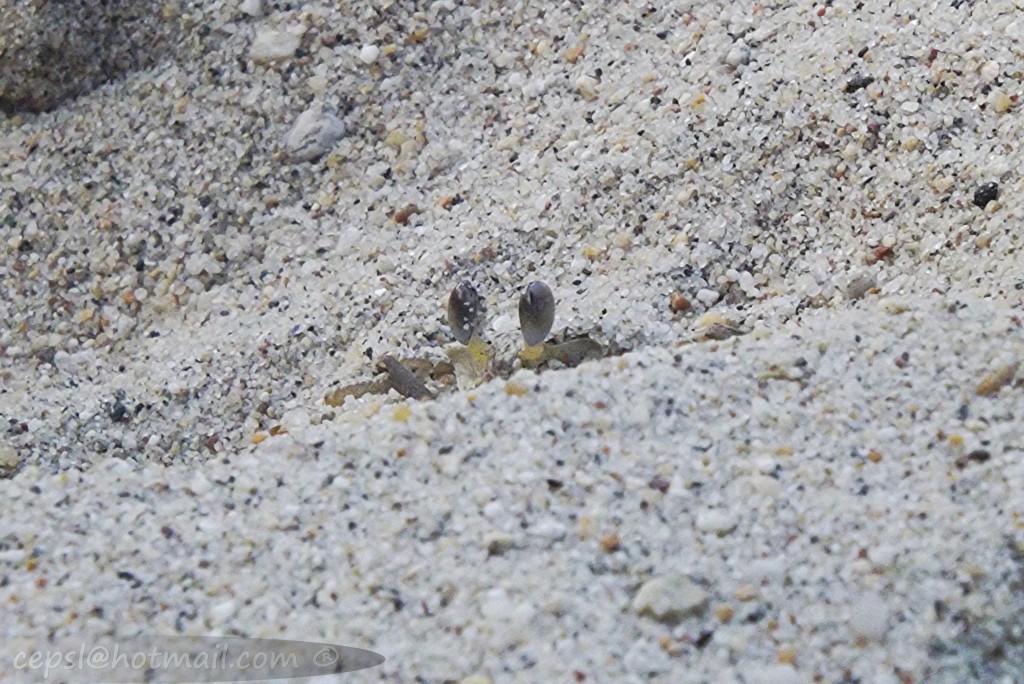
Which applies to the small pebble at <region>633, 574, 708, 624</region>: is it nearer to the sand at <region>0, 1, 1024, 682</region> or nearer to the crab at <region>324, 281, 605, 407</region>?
the sand at <region>0, 1, 1024, 682</region>

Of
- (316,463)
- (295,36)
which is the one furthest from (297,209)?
(316,463)

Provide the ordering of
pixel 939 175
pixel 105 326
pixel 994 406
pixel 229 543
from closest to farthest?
1. pixel 229 543
2. pixel 994 406
3. pixel 939 175
4. pixel 105 326

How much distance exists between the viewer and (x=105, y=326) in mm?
3383

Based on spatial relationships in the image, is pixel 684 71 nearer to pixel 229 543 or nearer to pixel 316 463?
pixel 316 463

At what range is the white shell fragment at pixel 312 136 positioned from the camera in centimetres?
360

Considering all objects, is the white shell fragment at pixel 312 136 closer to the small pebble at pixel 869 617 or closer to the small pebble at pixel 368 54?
the small pebble at pixel 368 54

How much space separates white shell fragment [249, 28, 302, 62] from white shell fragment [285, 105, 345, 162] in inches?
9.3

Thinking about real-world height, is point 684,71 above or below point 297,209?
above

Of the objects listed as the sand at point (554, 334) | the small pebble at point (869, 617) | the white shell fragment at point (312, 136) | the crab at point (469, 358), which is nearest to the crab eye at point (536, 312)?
the crab at point (469, 358)

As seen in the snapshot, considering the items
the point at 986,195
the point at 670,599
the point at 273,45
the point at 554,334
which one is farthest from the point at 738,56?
the point at 670,599

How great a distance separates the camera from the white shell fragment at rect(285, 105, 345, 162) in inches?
142

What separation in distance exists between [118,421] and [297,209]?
82cm

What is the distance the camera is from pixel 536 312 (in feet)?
8.64

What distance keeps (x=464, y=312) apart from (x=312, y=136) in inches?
43.7
